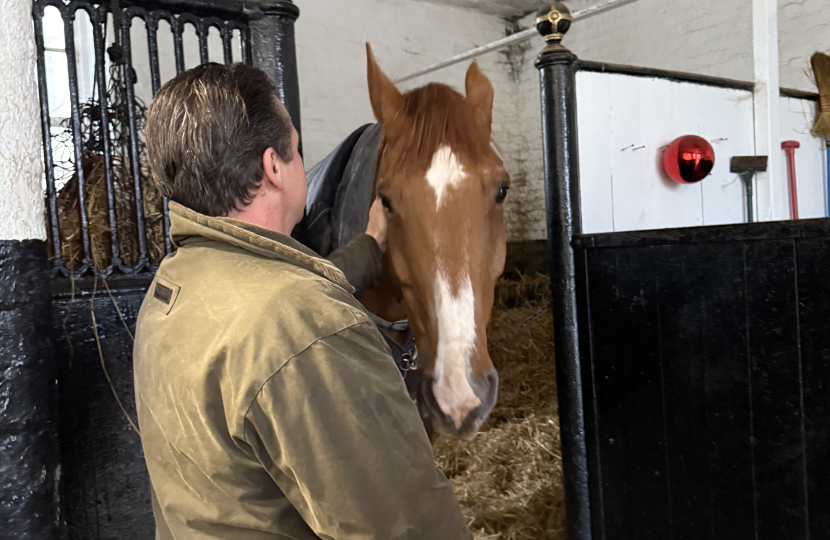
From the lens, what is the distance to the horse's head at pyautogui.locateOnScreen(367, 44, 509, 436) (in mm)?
1303

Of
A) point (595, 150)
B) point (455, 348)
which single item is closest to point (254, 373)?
point (455, 348)

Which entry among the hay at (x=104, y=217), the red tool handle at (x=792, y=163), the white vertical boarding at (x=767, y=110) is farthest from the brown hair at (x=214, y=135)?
the red tool handle at (x=792, y=163)

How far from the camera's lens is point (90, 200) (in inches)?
59.7

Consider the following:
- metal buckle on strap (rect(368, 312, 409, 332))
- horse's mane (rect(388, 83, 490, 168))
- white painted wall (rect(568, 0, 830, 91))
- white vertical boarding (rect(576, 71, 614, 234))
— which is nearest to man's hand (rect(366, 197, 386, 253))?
horse's mane (rect(388, 83, 490, 168))

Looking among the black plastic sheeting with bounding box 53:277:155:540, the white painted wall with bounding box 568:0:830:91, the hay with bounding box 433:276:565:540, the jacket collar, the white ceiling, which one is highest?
the white ceiling

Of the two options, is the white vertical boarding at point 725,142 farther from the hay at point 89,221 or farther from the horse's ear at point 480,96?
the hay at point 89,221

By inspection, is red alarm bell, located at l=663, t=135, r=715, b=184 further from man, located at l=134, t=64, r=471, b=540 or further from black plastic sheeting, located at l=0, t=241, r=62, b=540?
black plastic sheeting, located at l=0, t=241, r=62, b=540

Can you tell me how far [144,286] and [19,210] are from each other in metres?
0.36

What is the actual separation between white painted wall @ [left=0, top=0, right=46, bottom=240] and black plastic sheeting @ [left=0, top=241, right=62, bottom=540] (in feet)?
0.18

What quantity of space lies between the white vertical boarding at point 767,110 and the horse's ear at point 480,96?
116 cm

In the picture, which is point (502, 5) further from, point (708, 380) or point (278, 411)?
point (278, 411)

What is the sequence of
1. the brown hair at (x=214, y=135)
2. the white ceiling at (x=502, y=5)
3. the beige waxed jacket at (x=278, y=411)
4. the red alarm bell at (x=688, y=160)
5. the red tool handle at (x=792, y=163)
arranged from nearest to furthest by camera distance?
the beige waxed jacket at (x=278, y=411), the brown hair at (x=214, y=135), the red alarm bell at (x=688, y=160), the red tool handle at (x=792, y=163), the white ceiling at (x=502, y=5)

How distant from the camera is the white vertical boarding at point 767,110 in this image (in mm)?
2137

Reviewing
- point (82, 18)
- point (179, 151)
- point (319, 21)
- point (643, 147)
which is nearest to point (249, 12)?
point (179, 151)
